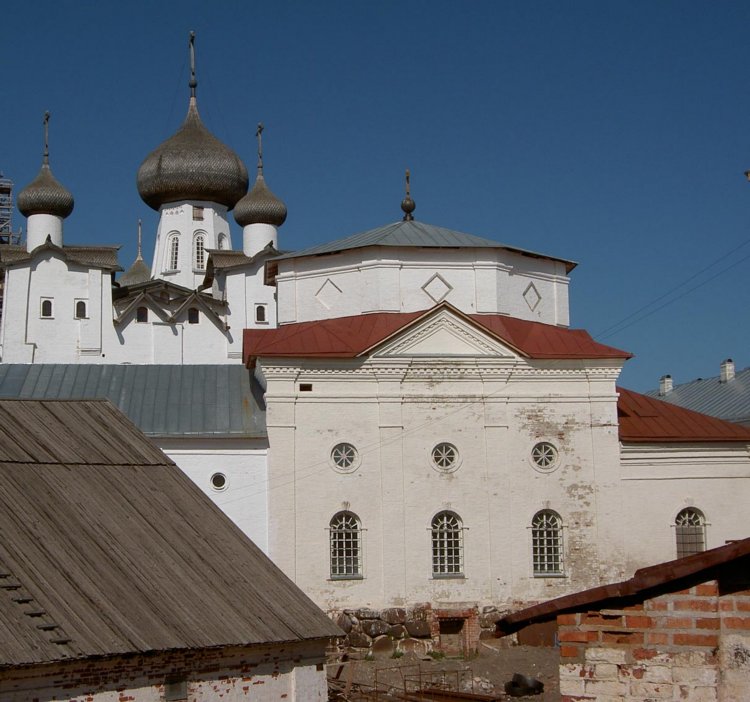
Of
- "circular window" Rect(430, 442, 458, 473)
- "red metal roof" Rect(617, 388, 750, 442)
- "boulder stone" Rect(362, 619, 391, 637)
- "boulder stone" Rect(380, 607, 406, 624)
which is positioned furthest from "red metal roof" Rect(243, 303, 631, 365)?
"boulder stone" Rect(362, 619, 391, 637)

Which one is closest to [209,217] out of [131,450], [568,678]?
[131,450]

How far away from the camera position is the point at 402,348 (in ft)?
85.7

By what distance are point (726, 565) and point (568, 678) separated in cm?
125

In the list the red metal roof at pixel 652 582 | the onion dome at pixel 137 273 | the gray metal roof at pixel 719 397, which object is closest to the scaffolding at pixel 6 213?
the onion dome at pixel 137 273

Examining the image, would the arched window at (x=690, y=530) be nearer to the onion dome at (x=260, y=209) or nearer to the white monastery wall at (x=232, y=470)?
the white monastery wall at (x=232, y=470)

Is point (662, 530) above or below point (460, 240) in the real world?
below

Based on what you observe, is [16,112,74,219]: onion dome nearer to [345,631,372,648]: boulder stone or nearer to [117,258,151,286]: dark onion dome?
[117,258,151,286]: dark onion dome

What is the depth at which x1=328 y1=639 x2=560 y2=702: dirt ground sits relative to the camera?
2178 centimetres

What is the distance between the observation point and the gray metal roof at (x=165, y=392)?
25.8 metres

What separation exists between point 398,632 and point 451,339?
6007 millimetres

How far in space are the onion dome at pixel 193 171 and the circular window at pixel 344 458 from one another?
23838 mm

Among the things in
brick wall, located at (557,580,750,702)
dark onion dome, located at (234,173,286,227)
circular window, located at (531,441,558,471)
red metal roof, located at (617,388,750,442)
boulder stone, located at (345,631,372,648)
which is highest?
dark onion dome, located at (234,173,286,227)

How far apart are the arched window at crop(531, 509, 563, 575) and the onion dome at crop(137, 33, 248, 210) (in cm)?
2511

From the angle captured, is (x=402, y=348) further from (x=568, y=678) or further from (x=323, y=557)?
(x=568, y=678)
